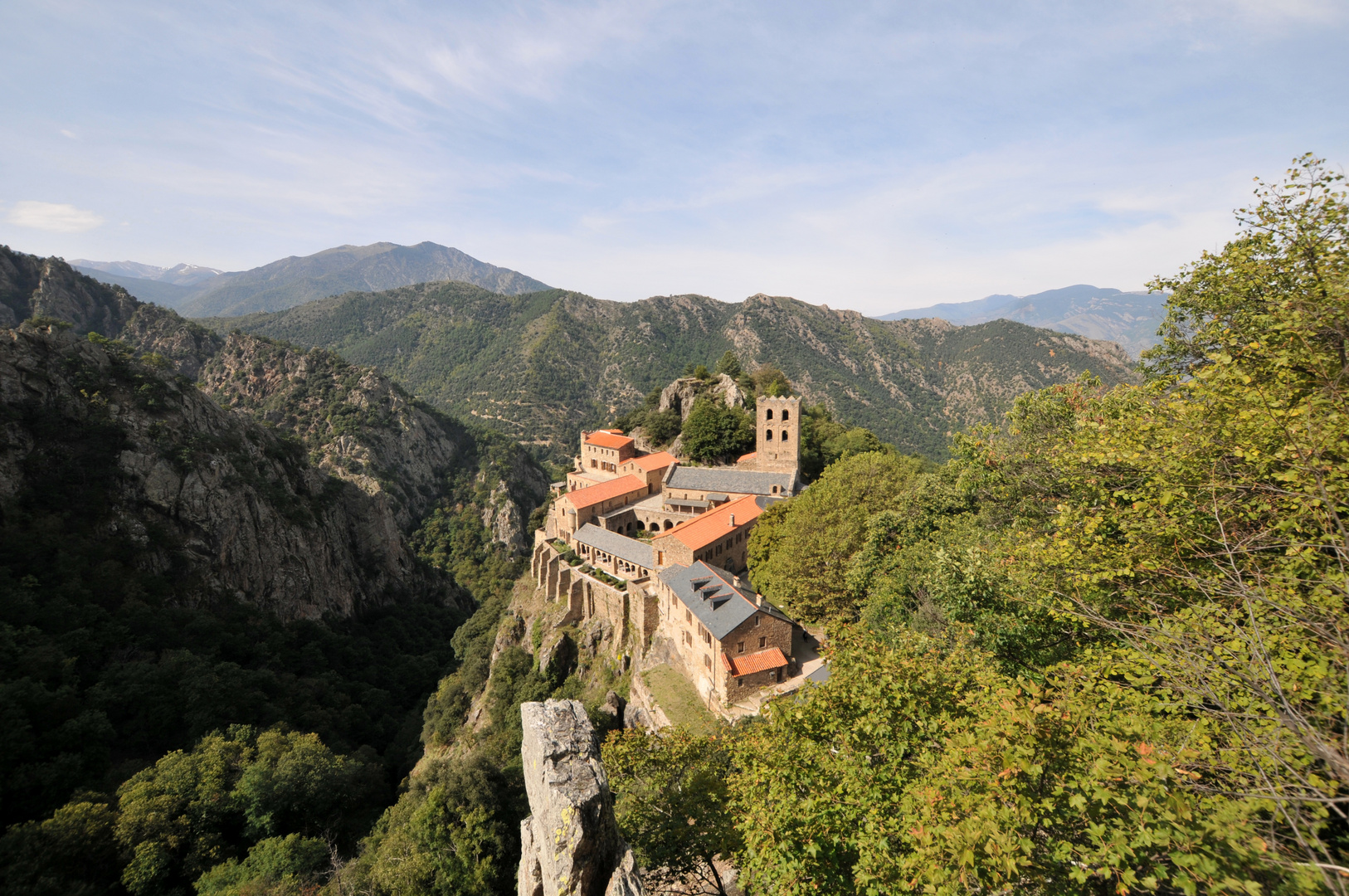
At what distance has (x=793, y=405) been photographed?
49719 mm

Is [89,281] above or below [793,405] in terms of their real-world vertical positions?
above

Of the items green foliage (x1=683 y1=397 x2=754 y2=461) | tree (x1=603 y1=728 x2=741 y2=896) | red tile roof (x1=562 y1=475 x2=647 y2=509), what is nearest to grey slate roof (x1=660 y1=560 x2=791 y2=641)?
tree (x1=603 y1=728 x2=741 y2=896)

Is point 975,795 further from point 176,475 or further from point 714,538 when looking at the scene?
point 176,475

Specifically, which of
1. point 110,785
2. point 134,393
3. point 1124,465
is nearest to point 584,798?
point 1124,465

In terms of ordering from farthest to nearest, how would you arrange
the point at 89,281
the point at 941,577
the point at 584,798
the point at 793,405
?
the point at 89,281 → the point at 793,405 → the point at 941,577 → the point at 584,798

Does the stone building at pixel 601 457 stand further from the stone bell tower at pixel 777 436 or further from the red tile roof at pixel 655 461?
the stone bell tower at pixel 777 436

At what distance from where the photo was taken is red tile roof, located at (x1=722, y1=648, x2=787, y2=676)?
2698cm

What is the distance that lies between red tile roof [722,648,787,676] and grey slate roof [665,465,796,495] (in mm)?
20791

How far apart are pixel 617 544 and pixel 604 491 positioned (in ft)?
27.9

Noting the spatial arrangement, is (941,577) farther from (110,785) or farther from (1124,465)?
(110,785)

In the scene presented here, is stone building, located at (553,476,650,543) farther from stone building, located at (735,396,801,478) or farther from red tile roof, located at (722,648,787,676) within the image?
red tile roof, located at (722,648,787,676)

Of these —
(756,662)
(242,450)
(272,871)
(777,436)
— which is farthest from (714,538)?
(242,450)

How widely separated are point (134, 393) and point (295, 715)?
1699 inches

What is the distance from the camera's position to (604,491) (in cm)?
5053
